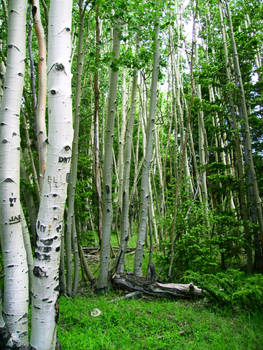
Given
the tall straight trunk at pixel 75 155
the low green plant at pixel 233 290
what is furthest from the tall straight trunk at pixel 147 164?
the tall straight trunk at pixel 75 155

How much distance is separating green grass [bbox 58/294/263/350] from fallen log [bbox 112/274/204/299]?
0.23m

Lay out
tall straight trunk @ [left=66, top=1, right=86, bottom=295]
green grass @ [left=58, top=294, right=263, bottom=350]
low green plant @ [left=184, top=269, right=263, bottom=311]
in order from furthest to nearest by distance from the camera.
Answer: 1. tall straight trunk @ [left=66, top=1, right=86, bottom=295]
2. low green plant @ [left=184, top=269, right=263, bottom=311]
3. green grass @ [left=58, top=294, right=263, bottom=350]

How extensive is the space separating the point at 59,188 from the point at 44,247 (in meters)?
0.40

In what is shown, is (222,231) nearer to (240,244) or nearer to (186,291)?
(240,244)

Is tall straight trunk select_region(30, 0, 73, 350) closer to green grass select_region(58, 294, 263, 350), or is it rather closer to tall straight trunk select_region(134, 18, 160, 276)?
green grass select_region(58, 294, 263, 350)

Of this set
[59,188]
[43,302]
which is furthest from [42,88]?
[43,302]

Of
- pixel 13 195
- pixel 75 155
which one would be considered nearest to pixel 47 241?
pixel 13 195

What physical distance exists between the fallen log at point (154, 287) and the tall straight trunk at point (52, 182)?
2.75 m

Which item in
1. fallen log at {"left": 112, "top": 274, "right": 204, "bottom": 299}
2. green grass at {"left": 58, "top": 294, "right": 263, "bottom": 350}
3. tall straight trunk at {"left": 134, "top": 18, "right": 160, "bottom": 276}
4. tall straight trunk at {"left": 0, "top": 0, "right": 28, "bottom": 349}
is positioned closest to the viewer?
tall straight trunk at {"left": 0, "top": 0, "right": 28, "bottom": 349}

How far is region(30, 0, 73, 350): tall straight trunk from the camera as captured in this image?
1702 mm

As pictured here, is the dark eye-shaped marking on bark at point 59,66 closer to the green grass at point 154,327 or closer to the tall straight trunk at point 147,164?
the green grass at point 154,327

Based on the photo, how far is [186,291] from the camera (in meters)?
4.14

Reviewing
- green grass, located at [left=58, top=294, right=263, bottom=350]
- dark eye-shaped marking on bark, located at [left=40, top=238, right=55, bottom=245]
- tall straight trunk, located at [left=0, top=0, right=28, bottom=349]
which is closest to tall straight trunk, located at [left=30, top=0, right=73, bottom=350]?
dark eye-shaped marking on bark, located at [left=40, top=238, right=55, bottom=245]

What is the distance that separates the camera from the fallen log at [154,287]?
13.5 feet
